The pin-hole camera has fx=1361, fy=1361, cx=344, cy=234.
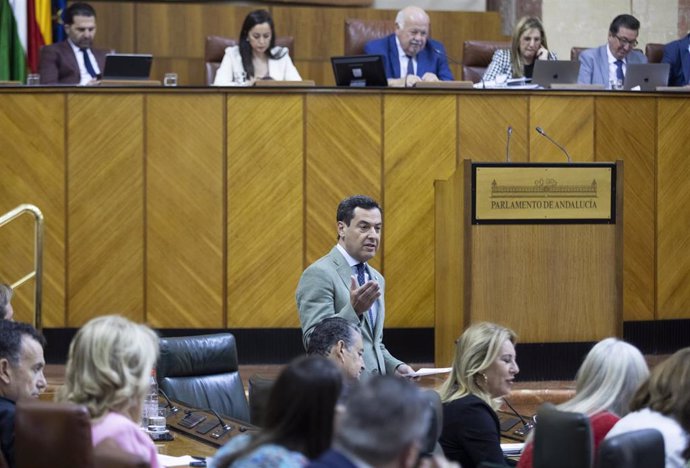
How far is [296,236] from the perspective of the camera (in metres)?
8.59

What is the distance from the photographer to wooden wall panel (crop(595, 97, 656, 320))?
8.78 m

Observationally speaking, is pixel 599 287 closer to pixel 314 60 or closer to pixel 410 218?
pixel 410 218

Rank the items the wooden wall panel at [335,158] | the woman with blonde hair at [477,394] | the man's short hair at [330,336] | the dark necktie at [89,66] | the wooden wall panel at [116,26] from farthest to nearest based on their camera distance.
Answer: the wooden wall panel at [116,26] < the dark necktie at [89,66] < the wooden wall panel at [335,158] < the man's short hair at [330,336] < the woman with blonde hair at [477,394]

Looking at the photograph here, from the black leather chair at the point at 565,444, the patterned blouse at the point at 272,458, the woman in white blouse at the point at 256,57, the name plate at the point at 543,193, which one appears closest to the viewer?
the patterned blouse at the point at 272,458

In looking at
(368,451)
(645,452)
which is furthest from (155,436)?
(368,451)

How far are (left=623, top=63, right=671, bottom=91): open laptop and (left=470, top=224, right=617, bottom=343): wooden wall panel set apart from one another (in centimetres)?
189

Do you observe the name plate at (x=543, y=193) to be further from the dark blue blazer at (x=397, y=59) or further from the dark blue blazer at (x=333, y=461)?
the dark blue blazer at (x=333, y=461)

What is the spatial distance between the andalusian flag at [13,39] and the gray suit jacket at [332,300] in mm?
5584

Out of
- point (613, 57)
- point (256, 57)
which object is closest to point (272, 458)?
point (256, 57)

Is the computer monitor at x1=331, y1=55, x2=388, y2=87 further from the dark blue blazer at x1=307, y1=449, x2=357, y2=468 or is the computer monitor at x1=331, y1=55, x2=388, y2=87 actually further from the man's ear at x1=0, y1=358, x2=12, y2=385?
the dark blue blazer at x1=307, y1=449, x2=357, y2=468

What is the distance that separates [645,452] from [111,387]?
4.92ft

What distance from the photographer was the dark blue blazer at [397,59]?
9.96 m

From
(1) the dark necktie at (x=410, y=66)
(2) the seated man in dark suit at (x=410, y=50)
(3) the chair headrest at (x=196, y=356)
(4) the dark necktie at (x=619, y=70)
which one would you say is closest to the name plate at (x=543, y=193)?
(3) the chair headrest at (x=196, y=356)

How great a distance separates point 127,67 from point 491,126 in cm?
237
